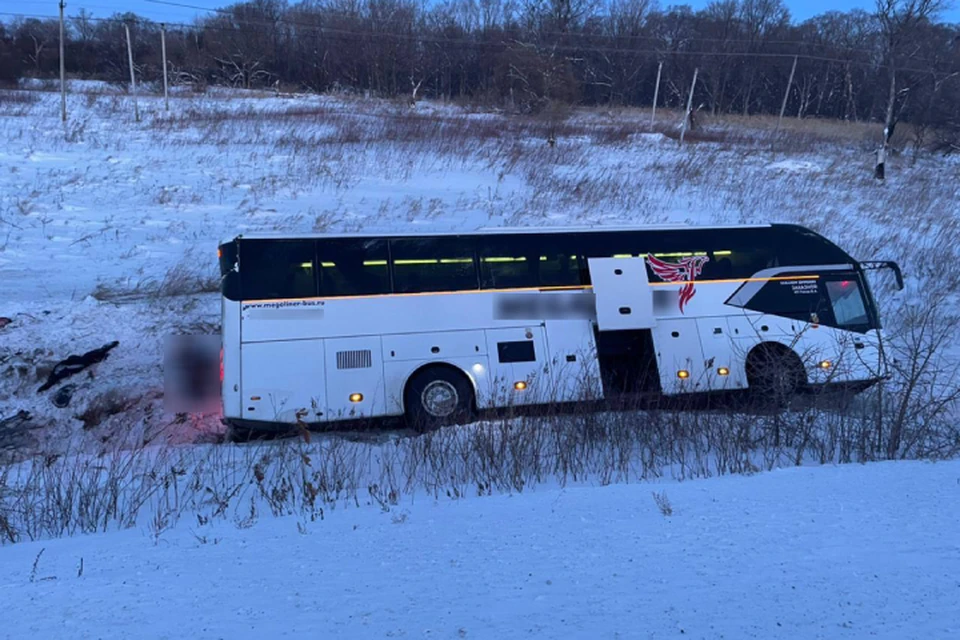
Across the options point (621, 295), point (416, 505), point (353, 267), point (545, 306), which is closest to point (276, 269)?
point (353, 267)

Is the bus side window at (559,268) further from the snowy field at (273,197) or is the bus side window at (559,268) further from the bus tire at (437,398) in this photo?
the snowy field at (273,197)

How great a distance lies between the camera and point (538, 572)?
143 inches

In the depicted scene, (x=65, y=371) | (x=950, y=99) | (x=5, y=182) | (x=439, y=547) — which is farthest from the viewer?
(x=950, y=99)

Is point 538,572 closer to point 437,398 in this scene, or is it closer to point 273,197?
point 437,398

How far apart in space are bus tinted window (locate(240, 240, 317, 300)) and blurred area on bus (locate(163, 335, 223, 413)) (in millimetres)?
1412

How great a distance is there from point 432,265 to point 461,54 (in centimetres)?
4648

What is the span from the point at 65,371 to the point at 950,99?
36232mm

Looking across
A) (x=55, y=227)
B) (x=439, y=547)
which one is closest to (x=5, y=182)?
(x=55, y=227)

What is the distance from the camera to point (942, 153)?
31.3 metres

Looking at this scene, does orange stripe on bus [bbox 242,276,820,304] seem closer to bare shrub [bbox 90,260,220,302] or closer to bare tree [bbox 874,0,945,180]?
bare shrub [bbox 90,260,220,302]

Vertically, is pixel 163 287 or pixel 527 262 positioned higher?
pixel 527 262

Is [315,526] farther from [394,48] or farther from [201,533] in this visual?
[394,48]

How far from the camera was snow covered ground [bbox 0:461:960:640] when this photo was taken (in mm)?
3127

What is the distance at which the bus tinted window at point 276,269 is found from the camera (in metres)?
9.03
